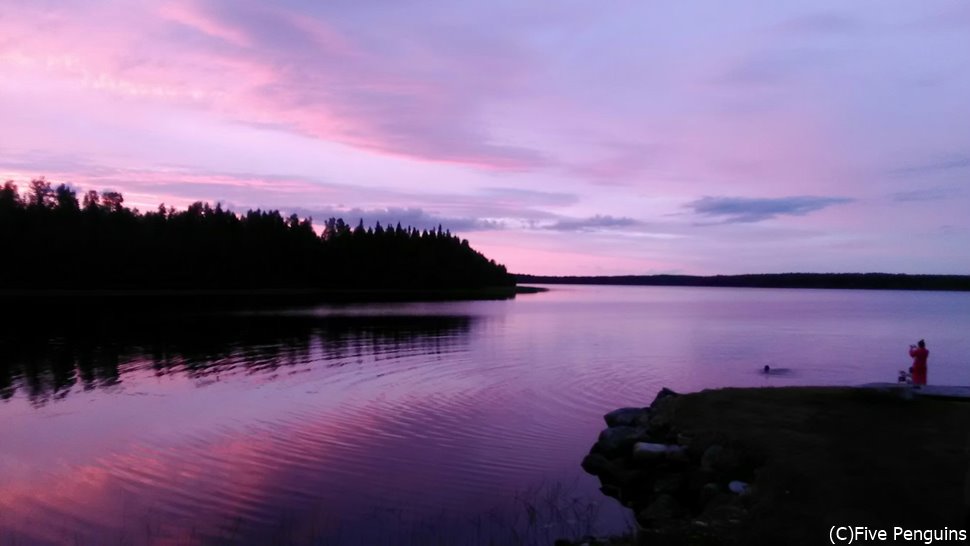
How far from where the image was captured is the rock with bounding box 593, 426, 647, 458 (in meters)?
14.0

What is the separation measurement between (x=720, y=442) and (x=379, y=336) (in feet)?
97.1

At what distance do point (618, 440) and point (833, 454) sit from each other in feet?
13.4

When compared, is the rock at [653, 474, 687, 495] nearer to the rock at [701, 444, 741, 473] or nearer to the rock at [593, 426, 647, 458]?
the rock at [701, 444, 741, 473]

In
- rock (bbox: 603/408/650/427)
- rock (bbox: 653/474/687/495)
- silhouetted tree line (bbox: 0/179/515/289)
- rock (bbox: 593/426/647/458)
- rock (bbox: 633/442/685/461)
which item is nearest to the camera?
rock (bbox: 653/474/687/495)

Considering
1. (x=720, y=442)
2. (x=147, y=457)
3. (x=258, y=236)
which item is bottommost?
(x=147, y=457)

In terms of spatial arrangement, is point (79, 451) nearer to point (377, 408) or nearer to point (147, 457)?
point (147, 457)

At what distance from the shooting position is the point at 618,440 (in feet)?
46.6

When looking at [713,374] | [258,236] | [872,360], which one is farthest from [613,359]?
[258,236]

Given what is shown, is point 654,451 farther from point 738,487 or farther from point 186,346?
point 186,346

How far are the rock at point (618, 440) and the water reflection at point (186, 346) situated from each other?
618 inches

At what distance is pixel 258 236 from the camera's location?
13100 cm

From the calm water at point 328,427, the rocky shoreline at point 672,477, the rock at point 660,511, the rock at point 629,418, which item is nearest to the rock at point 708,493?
the rocky shoreline at point 672,477

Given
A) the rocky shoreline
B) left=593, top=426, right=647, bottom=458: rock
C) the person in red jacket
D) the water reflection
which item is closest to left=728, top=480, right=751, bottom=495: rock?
the rocky shoreline

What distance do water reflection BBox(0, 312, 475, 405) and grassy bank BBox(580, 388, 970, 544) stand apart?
17812 mm
